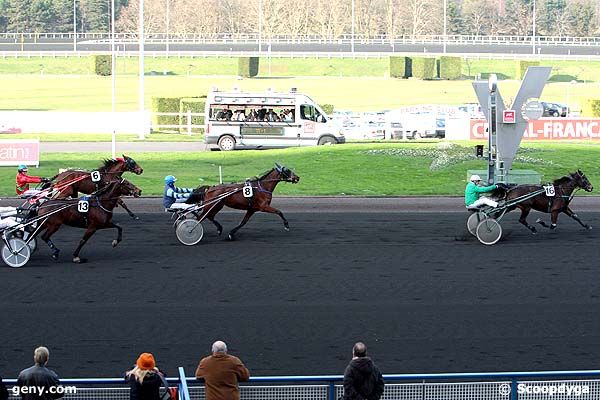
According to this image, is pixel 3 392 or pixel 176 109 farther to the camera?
pixel 176 109

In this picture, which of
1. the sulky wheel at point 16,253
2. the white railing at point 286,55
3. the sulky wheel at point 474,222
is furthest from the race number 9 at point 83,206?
the white railing at point 286,55

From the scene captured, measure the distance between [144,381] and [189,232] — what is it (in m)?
11.2

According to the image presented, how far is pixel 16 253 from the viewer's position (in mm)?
17781

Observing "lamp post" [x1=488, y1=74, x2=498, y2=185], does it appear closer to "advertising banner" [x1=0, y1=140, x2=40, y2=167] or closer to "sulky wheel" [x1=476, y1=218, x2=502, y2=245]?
"sulky wheel" [x1=476, y1=218, x2=502, y2=245]

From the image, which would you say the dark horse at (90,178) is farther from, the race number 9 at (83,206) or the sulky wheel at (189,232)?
the race number 9 at (83,206)

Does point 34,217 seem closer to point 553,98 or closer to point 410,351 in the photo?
point 410,351

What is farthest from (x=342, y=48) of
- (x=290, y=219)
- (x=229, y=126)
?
(x=290, y=219)

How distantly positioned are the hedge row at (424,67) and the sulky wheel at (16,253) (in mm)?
61762

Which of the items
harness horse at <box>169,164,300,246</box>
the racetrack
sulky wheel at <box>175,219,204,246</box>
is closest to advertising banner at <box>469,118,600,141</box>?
the racetrack

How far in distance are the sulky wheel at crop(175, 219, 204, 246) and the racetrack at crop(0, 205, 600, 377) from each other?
322 mm

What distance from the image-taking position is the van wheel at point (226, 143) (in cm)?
3831

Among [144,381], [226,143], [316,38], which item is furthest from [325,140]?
[316,38]

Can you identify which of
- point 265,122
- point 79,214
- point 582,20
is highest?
point 582,20

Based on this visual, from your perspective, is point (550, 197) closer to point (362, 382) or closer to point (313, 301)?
point (313, 301)
